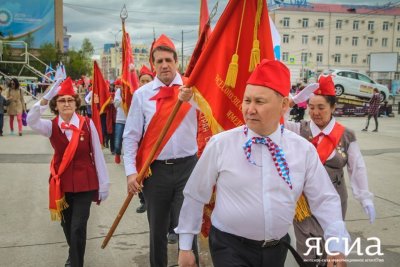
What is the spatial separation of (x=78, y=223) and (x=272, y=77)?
2.47 metres

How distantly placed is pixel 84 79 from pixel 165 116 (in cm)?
1686

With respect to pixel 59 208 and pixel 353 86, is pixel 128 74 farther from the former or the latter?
pixel 353 86

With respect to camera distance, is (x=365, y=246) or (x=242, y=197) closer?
(x=242, y=197)

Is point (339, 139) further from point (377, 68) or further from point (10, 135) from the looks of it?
point (377, 68)

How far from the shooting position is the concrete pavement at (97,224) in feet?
15.6

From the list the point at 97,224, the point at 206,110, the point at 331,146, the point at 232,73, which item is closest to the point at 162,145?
the point at 206,110

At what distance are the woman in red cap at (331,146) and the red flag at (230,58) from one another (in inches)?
29.9

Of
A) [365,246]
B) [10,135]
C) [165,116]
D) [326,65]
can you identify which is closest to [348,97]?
[10,135]

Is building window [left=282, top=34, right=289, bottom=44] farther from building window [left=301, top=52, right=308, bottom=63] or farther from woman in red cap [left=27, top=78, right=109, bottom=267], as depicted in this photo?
woman in red cap [left=27, top=78, right=109, bottom=267]

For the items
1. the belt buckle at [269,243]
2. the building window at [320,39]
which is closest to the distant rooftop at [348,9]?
the building window at [320,39]

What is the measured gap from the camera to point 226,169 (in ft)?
7.77

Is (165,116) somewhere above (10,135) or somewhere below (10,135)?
above

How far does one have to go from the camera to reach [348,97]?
2841 cm

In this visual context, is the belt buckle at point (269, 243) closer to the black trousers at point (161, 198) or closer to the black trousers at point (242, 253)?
the black trousers at point (242, 253)
